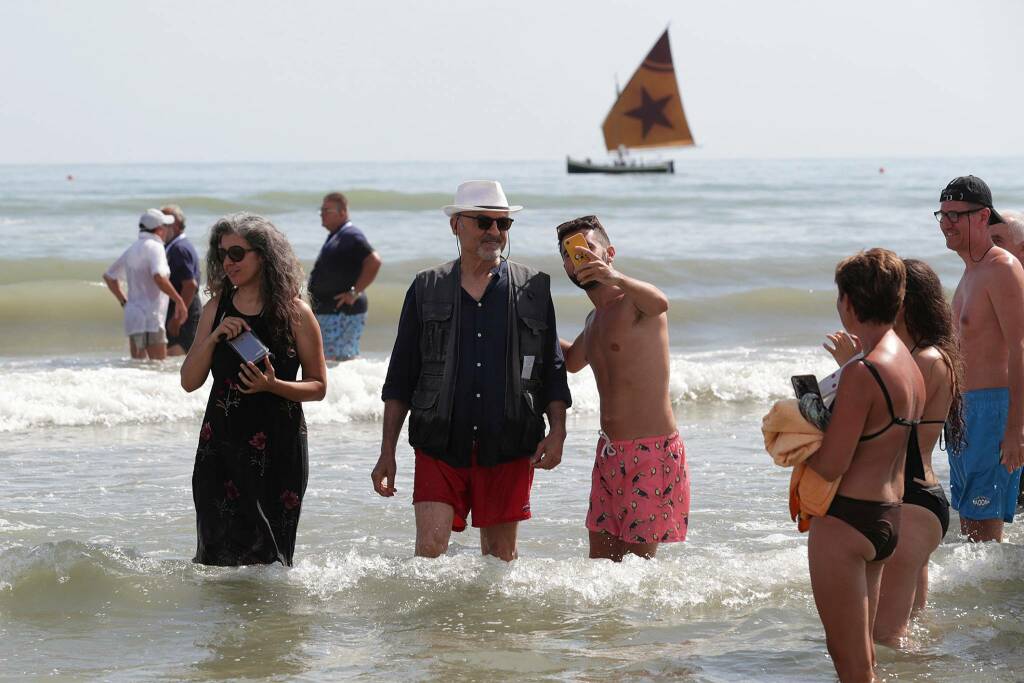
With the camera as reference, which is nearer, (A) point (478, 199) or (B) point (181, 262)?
(A) point (478, 199)

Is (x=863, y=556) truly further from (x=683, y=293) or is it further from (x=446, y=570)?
(x=683, y=293)

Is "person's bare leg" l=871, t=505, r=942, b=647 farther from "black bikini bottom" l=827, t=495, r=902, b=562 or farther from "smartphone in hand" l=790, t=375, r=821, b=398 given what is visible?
"smartphone in hand" l=790, t=375, r=821, b=398

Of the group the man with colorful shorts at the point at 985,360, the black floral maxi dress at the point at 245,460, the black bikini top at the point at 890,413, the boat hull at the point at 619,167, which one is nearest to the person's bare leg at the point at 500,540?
the black floral maxi dress at the point at 245,460

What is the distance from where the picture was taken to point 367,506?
25.2 ft

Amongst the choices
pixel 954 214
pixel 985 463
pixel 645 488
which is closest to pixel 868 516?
pixel 645 488

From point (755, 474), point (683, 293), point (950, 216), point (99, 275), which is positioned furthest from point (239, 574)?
point (99, 275)

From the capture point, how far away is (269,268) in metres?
5.05

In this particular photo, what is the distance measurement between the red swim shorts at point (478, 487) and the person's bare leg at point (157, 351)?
8.12m

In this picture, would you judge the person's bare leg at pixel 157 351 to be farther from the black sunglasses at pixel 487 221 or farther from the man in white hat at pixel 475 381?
the black sunglasses at pixel 487 221

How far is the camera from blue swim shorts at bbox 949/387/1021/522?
5.83 metres

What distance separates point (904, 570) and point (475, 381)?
1.69 metres

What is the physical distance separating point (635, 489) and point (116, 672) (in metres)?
2.04

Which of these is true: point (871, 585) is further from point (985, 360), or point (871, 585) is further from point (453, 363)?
point (985, 360)

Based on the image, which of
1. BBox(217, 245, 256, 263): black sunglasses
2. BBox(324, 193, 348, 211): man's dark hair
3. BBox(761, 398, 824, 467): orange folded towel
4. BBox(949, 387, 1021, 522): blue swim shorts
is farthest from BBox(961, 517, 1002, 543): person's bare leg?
BBox(324, 193, 348, 211): man's dark hair
